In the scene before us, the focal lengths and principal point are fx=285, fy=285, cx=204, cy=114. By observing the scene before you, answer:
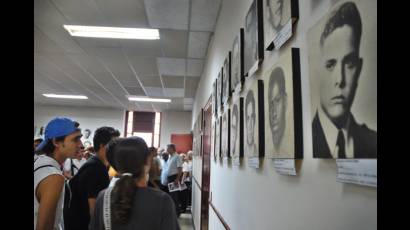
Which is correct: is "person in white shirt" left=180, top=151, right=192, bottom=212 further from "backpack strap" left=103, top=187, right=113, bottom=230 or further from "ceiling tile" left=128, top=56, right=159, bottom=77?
"backpack strap" left=103, top=187, right=113, bottom=230

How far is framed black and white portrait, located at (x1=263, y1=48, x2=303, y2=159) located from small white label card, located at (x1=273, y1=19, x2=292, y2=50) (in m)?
0.05

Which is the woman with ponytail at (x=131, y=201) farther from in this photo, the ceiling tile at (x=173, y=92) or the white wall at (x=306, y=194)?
the ceiling tile at (x=173, y=92)

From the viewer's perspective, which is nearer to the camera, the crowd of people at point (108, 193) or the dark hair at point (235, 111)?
the crowd of people at point (108, 193)

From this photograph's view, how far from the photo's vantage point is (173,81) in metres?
6.65

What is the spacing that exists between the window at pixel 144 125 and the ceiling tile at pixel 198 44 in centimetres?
677

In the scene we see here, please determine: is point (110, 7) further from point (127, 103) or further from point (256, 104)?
point (127, 103)

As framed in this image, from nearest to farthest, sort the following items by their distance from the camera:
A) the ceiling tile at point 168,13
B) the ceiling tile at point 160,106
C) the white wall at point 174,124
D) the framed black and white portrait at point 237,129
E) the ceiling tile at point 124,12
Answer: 1. the framed black and white portrait at point 237,129
2. the ceiling tile at point 168,13
3. the ceiling tile at point 124,12
4. the ceiling tile at point 160,106
5. the white wall at point 174,124

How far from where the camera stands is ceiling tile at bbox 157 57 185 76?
5.23 meters

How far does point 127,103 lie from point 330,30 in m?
9.48


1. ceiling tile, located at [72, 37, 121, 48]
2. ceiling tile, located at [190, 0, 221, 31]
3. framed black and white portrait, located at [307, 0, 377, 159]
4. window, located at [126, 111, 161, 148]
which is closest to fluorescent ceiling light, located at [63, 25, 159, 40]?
ceiling tile, located at [72, 37, 121, 48]

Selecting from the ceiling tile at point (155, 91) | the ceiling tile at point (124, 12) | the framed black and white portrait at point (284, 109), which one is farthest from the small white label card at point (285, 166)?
the ceiling tile at point (155, 91)

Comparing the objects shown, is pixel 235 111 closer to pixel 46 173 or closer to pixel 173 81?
pixel 46 173

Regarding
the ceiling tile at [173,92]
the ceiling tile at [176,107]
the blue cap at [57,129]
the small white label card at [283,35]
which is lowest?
the blue cap at [57,129]

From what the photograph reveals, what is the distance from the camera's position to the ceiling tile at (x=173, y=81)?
632cm
